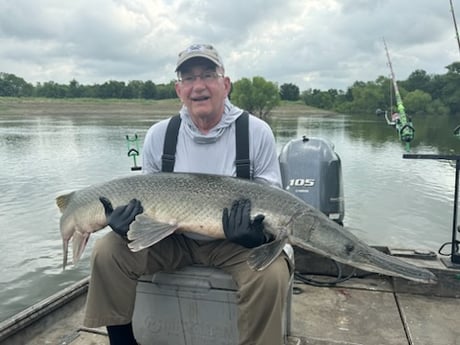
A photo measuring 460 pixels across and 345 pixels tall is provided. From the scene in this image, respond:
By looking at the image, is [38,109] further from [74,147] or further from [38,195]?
[38,195]

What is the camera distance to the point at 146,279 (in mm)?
2680

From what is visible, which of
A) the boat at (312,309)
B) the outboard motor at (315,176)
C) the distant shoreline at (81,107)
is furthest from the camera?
the distant shoreline at (81,107)

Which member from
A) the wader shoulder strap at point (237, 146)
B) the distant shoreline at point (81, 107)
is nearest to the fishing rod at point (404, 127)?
the wader shoulder strap at point (237, 146)

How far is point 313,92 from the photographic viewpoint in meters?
94.5

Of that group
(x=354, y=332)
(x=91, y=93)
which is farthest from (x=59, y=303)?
(x=91, y=93)

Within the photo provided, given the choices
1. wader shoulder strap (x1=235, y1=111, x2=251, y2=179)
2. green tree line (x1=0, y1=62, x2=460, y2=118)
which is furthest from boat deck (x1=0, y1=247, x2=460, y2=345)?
green tree line (x1=0, y1=62, x2=460, y2=118)

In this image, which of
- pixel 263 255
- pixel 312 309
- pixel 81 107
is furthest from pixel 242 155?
pixel 81 107

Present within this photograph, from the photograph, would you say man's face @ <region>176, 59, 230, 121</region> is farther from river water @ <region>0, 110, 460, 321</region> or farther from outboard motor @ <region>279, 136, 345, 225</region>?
river water @ <region>0, 110, 460, 321</region>

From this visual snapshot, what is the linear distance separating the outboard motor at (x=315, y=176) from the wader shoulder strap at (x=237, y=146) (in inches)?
68.4

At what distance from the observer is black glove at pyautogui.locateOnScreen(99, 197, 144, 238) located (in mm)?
2529

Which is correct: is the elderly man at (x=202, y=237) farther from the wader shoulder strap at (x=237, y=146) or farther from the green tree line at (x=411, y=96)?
the green tree line at (x=411, y=96)

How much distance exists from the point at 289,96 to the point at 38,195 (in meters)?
93.0

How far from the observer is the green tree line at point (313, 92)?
58.2 m

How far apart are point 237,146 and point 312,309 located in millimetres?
1520
